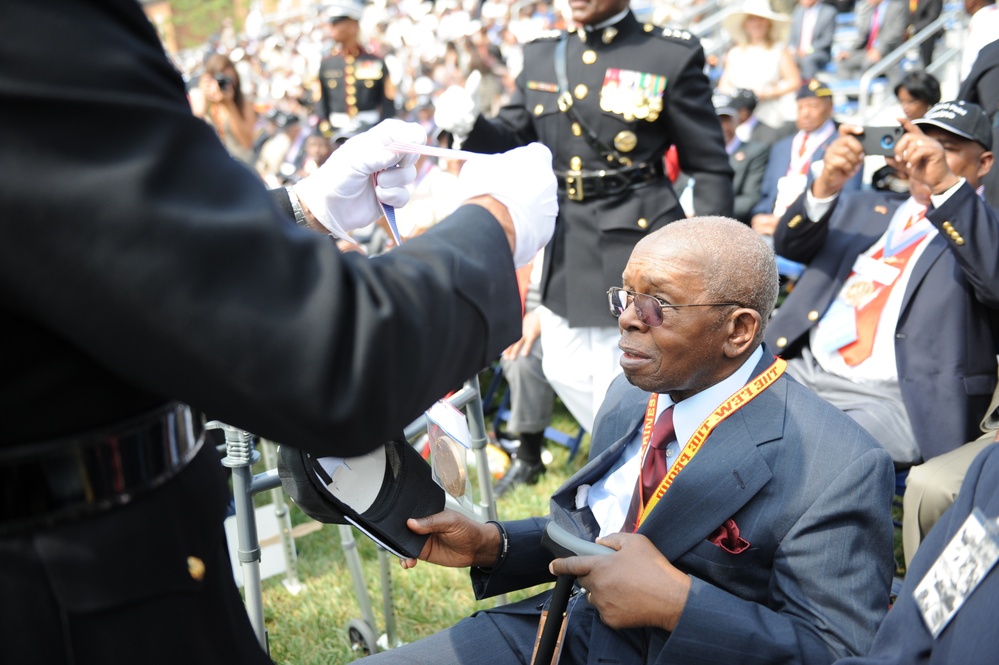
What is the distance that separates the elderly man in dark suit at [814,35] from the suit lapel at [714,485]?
9360 mm

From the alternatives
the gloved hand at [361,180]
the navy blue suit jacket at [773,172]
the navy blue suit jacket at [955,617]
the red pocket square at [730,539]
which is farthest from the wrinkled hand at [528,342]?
the navy blue suit jacket at [955,617]

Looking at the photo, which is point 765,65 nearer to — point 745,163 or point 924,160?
point 745,163

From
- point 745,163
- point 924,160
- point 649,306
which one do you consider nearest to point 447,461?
point 649,306

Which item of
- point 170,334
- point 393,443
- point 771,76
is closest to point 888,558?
point 393,443

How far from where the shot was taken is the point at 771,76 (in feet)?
29.9

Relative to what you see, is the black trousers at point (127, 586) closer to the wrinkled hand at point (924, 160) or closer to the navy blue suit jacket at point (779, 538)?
the navy blue suit jacket at point (779, 538)

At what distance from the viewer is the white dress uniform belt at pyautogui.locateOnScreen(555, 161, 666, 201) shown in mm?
4184

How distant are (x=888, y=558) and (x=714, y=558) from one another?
366 millimetres

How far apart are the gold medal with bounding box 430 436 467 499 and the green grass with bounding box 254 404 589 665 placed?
1.55 m

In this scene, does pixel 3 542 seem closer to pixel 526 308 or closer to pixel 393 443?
pixel 393 443

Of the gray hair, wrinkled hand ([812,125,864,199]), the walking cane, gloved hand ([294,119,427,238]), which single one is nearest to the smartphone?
wrinkled hand ([812,125,864,199])

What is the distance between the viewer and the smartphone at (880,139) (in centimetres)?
379

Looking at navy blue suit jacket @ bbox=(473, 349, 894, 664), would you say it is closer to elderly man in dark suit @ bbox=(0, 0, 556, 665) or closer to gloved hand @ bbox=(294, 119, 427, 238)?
gloved hand @ bbox=(294, 119, 427, 238)

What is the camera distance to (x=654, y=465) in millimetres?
2250
